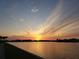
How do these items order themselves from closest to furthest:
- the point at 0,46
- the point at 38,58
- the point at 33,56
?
the point at 38,58 → the point at 33,56 → the point at 0,46

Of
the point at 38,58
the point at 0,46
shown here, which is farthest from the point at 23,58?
the point at 0,46

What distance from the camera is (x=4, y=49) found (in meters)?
7.69

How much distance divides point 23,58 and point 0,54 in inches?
171

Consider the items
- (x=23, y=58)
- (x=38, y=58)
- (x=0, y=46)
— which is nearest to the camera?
(x=38, y=58)

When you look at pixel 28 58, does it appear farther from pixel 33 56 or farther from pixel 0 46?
pixel 0 46

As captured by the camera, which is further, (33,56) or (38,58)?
(33,56)

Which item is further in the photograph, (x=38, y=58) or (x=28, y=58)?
(x=28, y=58)

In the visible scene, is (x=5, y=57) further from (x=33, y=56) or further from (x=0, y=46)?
(x=33, y=56)

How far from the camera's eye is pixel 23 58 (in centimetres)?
369

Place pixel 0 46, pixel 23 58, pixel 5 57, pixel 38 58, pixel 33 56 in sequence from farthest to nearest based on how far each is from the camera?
pixel 0 46 < pixel 5 57 < pixel 23 58 < pixel 33 56 < pixel 38 58

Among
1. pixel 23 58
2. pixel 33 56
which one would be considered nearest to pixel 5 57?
pixel 23 58

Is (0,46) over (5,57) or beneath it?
over

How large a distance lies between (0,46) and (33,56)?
521 centimetres

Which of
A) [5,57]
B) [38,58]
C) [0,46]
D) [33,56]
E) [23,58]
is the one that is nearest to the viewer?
[38,58]
